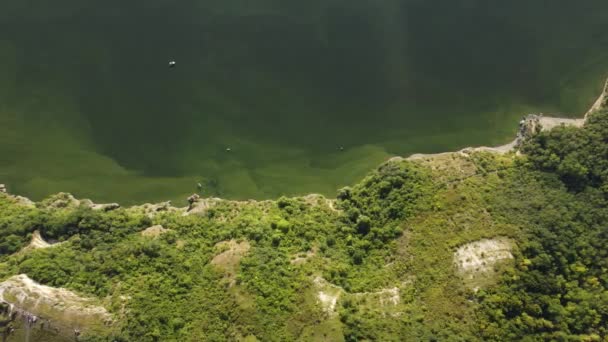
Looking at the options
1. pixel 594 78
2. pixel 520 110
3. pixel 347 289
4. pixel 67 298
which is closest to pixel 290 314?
pixel 347 289

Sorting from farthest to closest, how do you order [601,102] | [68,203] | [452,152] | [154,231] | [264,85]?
1. [264,85]
2. [601,102]
3. [452,152]
4. [68,203]
5. [154,231]

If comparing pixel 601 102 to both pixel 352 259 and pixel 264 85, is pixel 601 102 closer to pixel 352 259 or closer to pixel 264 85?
pixel 352 259

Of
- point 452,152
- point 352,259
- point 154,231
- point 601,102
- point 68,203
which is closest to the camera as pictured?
point 352,259

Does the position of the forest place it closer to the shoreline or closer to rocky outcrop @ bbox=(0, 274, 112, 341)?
rocky outcrop @ bbox=(0, 274, 112, 341)

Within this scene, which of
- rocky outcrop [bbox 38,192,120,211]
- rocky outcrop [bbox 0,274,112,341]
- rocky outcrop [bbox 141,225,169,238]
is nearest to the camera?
rocky outcrop [bbox 0,274,112,341]

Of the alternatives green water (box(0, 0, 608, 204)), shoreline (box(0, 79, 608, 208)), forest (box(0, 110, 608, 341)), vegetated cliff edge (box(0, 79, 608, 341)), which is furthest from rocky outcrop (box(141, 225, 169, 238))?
green water (box(0, 0, 608, 204))

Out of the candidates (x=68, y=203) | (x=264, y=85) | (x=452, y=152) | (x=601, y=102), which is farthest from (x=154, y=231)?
(x=601, y=102)

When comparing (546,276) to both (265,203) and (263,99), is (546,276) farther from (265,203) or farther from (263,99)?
(263,99)
